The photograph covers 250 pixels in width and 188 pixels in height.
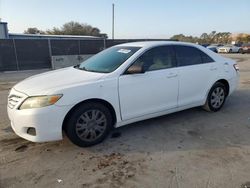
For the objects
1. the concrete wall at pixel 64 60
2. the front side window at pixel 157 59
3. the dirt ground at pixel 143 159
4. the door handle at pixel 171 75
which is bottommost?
the dirt ground at pixel 143 159

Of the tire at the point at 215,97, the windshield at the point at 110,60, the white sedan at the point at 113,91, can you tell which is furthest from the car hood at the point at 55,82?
the tire at the point at 215,97

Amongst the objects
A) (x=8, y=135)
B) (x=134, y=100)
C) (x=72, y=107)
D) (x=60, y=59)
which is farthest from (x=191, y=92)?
(x=60, y=59)

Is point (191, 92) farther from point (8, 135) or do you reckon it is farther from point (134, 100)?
point (8, 135)

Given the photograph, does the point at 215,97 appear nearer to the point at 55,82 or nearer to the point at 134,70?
the point at 134,70

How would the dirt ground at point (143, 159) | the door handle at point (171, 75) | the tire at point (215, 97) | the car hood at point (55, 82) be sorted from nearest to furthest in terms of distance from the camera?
the dirt ground at point (143, 159) < the car hood at point (55, 82) < the door handle at point (171, 75) < the tire at point (215, 97)

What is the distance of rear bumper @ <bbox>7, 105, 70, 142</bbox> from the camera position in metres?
2.96

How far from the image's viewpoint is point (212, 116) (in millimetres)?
4695

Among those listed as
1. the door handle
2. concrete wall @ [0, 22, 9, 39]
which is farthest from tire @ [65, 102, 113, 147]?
concrete wall @ [0, 22, 9, 39]

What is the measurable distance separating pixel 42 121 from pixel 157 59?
2219mm

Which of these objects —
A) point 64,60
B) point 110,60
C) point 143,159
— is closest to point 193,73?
point 110,60

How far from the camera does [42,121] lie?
2984 mm

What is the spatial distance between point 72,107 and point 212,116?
10.1 ft

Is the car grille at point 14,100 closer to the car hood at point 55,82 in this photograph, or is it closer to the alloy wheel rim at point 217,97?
the car hood at point 55,82

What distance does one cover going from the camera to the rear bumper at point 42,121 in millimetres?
2965
